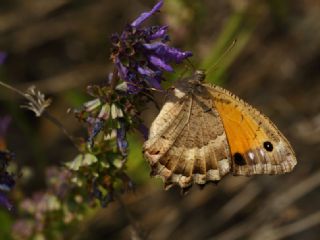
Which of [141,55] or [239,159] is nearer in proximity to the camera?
[141,55]

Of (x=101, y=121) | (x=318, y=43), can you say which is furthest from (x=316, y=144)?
(x=101, y=121)

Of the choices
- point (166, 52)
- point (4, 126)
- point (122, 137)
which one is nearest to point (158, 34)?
point (166, 52)

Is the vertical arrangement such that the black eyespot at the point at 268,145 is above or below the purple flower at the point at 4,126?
below

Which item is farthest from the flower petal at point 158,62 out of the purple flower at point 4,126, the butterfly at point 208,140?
the purple flower at point 4,126

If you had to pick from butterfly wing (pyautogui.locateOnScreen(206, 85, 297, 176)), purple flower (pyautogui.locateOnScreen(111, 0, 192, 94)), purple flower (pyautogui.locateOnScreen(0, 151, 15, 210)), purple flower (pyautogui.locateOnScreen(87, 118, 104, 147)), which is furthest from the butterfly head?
purple flower (pyautogui.locateOnScreen(0, 151, 15, 210))

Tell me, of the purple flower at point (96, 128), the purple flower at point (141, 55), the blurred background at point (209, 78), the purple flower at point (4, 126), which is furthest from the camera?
the blurred background at point (209, 78)

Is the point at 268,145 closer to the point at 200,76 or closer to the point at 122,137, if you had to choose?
the point at 200,76

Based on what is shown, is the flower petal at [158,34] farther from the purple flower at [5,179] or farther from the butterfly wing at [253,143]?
the purple flower at [5,179]
